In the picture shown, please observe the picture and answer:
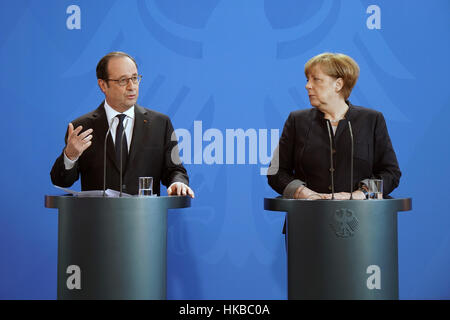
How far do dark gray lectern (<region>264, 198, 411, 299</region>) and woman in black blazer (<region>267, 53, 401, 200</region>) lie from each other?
20.7 inches

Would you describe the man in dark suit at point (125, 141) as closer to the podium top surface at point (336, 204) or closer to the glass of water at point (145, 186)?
the glass of water at point (145, 186)

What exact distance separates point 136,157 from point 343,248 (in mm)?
1300

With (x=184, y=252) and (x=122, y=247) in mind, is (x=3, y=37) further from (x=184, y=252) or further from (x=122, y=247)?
(x=122, y=247)

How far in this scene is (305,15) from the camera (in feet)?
13.6

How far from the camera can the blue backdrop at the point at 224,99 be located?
13.5 feet

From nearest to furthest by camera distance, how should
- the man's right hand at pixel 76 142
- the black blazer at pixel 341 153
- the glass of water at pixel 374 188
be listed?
the glass of water at pixel 374 188 → the man's right hand at pixel 76 142 → the black blazer at pixel 341 153

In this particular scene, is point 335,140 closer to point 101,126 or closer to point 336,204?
point 336,204

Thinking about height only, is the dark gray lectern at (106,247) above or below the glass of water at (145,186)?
below

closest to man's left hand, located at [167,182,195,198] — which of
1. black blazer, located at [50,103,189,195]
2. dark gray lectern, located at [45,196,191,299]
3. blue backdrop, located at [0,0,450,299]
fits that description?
black blazer, located at [50,103,189,195]

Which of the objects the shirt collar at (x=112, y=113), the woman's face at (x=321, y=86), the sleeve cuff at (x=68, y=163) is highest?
the woman's face at (x=321, y=86)

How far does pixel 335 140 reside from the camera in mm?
2961

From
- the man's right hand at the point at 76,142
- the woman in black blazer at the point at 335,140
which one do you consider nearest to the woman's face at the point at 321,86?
the woman in black blazer at the point at 335,140

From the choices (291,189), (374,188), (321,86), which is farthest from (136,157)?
(374,188)
